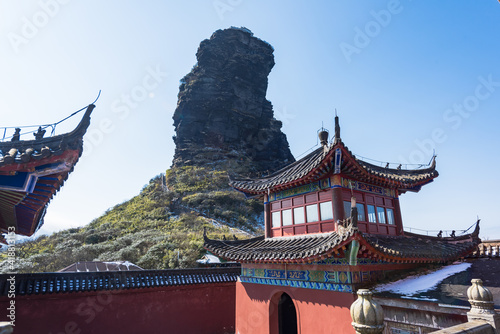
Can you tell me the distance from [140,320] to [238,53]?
217ft

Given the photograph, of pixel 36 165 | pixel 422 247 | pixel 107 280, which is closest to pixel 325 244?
pixel 422 247

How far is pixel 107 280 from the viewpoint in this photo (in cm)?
1131

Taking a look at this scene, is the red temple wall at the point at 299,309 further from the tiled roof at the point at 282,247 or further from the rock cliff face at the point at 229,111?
the rock cliff face at the point at 229,111

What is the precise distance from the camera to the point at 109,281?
37.1ft

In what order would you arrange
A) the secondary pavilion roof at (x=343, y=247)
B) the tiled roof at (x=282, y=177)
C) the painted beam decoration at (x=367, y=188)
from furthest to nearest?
the tiled roof at (x=282, y=177), the painted beam decoration at (x=367, y=188), the secondary pavilion roof at (x=343, y=247)

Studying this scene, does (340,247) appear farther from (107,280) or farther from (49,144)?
(107,280)

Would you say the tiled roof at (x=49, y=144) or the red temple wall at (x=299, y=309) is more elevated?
the tiled roof at (x=49, y=144)

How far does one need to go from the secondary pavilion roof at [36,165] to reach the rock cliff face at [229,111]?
5070cm

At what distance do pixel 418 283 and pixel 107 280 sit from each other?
10819mm

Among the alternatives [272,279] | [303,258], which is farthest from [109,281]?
[303,258]

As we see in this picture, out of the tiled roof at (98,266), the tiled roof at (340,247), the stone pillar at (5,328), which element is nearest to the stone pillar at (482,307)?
the tiled roof at (340,247)

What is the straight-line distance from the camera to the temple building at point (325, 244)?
780 cm

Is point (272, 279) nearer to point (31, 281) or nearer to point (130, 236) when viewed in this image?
point (31, 281)

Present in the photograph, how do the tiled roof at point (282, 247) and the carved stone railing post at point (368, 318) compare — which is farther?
the tiled roof at point (282, 247)
